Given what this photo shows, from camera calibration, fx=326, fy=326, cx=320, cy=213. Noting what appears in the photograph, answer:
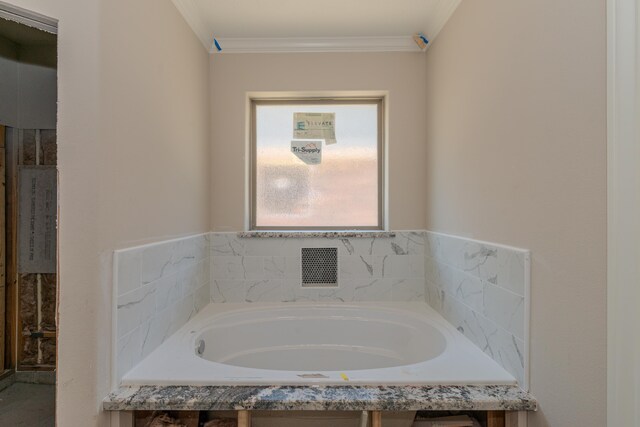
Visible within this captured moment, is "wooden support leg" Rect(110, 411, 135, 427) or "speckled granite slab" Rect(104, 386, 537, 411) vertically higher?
"speckled granite slab" Rect(104, 386, 537, 411)

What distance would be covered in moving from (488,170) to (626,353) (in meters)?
0.78

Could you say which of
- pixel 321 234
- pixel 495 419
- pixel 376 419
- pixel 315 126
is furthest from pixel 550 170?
pixel 315 126

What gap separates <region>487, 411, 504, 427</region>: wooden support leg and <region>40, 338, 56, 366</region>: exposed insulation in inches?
58.4

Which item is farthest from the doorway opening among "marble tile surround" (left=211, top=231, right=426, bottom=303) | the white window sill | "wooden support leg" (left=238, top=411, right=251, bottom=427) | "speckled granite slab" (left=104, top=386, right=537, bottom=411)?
the white window sill

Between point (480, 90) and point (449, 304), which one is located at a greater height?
point (480, 90)

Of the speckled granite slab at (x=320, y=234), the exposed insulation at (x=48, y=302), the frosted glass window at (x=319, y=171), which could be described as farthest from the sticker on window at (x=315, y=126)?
the exposed insulation at (x=48, y=302)

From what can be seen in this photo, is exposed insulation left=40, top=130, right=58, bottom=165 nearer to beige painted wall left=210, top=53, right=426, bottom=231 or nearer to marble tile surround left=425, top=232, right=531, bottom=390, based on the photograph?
beige painted wall left=210, top=53, right=426, bottom=231

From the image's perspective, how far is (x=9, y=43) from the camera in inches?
45.4

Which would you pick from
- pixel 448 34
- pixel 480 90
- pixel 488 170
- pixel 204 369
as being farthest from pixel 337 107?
pixel 204 369

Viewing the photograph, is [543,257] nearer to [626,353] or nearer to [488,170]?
[626,353]

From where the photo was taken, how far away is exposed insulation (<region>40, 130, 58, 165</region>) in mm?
1077

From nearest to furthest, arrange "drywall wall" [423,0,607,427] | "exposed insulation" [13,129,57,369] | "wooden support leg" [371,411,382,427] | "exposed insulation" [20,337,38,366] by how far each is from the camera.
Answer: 1. "drywall wall" [423,0,607,427]
2. "wooden support leg" [371,411,382,427]
3. "exposed insulation" [13,129,57,369]
4. "exposed insulation" [20,337,38,366]

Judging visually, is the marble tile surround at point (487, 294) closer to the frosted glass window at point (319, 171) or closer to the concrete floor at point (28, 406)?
the frosted glass window at point (319, 171)

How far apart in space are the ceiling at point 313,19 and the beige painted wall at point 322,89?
123 mm
